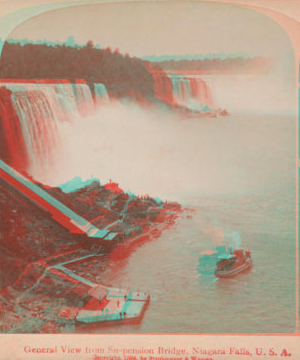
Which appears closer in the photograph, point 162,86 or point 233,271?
point 233,271

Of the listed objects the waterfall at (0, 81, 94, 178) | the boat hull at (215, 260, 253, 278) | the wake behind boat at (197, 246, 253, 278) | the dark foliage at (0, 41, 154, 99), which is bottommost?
the boat hull at (215, 260, 253, 278)

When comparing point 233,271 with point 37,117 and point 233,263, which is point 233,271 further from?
point 37,117

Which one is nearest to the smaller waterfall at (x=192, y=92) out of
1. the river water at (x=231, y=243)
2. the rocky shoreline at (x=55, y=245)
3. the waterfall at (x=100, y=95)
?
the river water at (x=231, y=243)

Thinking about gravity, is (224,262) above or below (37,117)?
below

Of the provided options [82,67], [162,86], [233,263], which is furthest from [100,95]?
[233,263]

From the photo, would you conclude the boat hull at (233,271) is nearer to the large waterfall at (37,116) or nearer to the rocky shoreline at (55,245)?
the rocky shoreline at (55,245)

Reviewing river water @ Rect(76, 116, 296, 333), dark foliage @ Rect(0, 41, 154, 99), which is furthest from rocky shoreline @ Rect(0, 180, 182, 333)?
dark foliage @ Rect(0, 41, 154, 99)

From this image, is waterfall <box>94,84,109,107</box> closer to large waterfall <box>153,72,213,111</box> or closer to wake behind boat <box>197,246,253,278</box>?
large waterfall <box>153,72,213,111</box>
